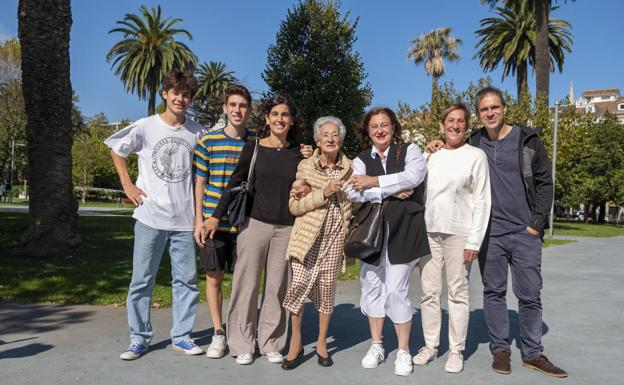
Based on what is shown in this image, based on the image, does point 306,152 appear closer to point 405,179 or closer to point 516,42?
point 405,179

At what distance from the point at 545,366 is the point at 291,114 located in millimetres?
2842

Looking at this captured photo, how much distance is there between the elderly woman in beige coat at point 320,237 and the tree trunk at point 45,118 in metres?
7.30

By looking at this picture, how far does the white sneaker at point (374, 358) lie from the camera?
157 inches

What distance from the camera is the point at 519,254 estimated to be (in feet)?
13.4

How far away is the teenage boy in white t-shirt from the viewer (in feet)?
13.7

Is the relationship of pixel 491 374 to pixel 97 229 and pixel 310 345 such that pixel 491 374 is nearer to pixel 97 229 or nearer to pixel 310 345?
pixel 310 345

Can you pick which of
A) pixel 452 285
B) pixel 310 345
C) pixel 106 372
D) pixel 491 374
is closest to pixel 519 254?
pixel 452 285

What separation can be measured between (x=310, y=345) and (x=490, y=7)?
101ft

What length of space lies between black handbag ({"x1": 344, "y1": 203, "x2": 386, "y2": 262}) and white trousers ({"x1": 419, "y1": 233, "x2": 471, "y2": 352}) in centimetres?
51

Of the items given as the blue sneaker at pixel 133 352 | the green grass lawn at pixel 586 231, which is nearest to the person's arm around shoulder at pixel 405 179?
the blue sneaker at pixel 133 352

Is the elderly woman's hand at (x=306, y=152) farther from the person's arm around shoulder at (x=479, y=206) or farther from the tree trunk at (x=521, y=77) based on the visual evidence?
the tree trunk at (x=521, y=77)

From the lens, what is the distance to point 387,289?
13.4 feet

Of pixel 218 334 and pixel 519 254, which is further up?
pixel 519 254

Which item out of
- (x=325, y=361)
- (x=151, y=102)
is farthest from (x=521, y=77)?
(x=325, y=361)
